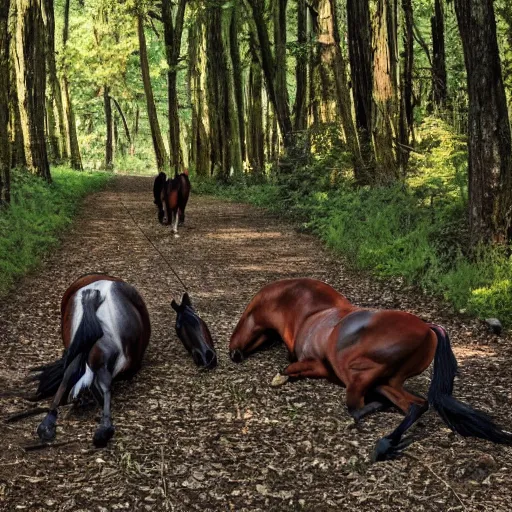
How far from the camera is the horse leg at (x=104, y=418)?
394 centimetres

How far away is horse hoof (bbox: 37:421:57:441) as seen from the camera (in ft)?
13.1

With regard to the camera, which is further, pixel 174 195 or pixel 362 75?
pixel 362 75

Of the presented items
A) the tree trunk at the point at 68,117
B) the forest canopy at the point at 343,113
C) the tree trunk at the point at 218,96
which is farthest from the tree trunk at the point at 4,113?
the tree trunk at the point at 68,117

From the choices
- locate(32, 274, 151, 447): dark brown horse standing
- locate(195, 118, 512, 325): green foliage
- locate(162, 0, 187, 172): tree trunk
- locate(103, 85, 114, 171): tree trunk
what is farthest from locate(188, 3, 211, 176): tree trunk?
locate(32, 274, 151, 447): dark brown horse standing

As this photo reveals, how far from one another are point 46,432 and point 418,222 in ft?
24.7

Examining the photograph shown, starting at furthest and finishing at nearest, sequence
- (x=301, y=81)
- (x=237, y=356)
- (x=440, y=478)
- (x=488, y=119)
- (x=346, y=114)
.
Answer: (x=301, y=81), (x=346, y=114), (x=488, y=119), (x=237, y=356), (x=440, y=478)

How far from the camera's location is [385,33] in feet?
45.9

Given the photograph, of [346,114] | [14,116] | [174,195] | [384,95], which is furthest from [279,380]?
[14,116]

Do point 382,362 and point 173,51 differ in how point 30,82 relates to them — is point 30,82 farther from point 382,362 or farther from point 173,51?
point 382,362

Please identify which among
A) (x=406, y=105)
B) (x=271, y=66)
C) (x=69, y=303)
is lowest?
(x=69, y=303)

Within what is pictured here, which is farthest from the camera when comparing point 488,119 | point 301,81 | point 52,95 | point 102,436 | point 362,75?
Answer: point 52,95

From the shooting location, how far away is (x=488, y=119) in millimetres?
7723

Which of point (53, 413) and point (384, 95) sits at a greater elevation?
point (384, 95)

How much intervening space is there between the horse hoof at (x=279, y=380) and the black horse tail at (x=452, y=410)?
115cm
